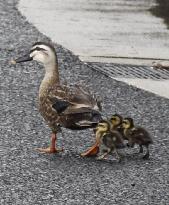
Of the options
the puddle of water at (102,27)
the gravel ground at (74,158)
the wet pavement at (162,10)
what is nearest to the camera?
the gravel ground at (74,158)

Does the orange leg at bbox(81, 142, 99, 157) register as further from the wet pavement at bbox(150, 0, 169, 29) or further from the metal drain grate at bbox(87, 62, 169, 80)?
the wet pavement at bbox(150, 0, 169, 29)

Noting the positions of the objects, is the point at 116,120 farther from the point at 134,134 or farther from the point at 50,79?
the point at 50,79

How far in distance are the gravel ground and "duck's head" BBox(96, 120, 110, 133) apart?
288mm

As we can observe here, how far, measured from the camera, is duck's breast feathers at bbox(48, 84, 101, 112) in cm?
666

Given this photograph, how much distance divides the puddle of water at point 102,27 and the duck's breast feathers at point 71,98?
10.9 feet

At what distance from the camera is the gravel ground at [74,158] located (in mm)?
6004

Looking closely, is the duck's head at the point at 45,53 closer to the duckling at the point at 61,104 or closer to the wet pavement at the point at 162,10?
the duckling at the point at 61,104

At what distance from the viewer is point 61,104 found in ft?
22.1

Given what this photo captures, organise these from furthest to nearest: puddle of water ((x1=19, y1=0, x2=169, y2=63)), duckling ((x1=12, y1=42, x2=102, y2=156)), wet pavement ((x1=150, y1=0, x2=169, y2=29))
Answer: wet pavement ((x1=150, y1=0, x2=169, y2=29)) < puddle of water ((x1=19, y1=0, x2=169, y2=63)) < duckling ((x1=12, y1=42, x2=102, y2=156))

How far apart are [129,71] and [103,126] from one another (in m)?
3.24

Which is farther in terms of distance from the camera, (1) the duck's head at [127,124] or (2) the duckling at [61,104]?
(1) the duck's head at [127,124]

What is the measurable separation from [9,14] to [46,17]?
63cm

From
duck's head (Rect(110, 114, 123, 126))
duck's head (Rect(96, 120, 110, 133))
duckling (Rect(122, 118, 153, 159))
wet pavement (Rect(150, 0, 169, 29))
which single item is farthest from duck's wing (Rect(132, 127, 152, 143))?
wet pavement (Rect(150, 0, 169, 29))

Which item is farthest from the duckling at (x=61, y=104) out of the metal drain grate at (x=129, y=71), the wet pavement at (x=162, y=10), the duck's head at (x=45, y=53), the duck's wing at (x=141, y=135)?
the wet pavement at (x=162, y=10)
